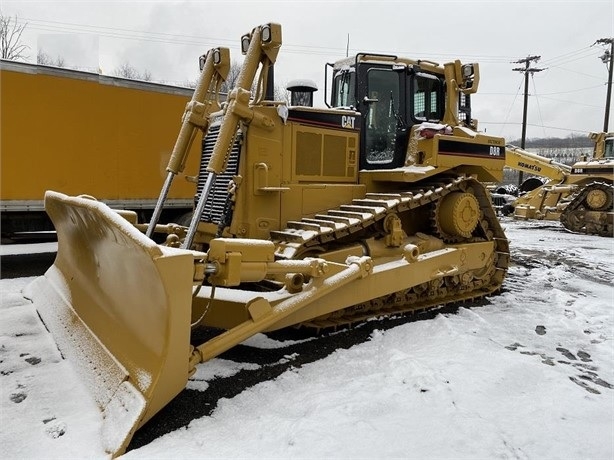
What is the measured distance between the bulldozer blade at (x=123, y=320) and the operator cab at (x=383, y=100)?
328 centimetres

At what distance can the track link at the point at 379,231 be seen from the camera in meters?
4.84

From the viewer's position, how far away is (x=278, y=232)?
4.96m

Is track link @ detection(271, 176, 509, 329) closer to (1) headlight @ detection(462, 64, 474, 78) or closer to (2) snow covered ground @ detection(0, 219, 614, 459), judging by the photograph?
(2) snow covered ground @ detection(0, 219, 614, 459)

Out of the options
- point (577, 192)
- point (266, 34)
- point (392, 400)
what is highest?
point (266, 34)

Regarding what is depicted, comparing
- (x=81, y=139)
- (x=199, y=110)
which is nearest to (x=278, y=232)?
(x=199, y=110)

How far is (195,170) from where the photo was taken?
31.4ft

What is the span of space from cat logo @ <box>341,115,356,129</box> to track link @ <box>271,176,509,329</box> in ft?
2.82

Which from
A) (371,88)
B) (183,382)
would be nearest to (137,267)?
(183,382)

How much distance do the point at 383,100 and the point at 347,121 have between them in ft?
2.31

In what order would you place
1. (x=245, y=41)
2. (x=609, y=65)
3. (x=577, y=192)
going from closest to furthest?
(x=245, y=41) < (x=577, y=192) < (x=609, y=65)

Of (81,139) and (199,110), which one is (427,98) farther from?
(81,139)

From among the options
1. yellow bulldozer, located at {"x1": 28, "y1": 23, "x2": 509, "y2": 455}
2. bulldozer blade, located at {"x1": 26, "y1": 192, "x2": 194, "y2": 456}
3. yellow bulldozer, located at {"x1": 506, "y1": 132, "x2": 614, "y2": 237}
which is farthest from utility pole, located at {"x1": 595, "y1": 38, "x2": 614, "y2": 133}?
bulldozer blade, located at {"x1": 26, "y1": 192, "x2": 194, "y2": 456}

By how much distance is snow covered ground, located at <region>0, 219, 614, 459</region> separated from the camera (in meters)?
2.92

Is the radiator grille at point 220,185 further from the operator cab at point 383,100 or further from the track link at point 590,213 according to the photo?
the track link at point 590,213
